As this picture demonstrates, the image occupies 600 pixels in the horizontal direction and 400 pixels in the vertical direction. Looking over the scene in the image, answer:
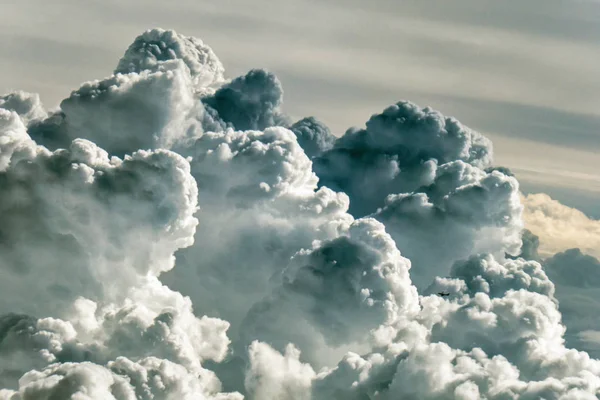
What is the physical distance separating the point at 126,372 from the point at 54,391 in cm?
1275

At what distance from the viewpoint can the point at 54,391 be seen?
185875mm

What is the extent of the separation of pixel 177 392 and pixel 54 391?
1911 centimetres

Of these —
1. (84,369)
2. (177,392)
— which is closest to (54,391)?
(84,369)

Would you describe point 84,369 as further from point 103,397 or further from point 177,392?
point 177,392

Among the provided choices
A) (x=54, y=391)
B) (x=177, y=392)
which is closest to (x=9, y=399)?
(x=54, y=391)

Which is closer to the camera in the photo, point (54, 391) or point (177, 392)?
point (54, 391)

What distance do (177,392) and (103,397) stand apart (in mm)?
14714

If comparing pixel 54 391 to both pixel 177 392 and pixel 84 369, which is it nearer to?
pixel 84 369

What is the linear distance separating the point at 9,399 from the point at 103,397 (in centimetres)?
1261

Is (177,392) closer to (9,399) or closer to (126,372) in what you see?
(126,372)

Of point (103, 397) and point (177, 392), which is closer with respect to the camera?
point (103, 397)

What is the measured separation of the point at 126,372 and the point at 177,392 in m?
7.52

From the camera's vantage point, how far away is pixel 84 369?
187125 mm

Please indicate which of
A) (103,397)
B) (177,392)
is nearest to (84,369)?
(103,397)
